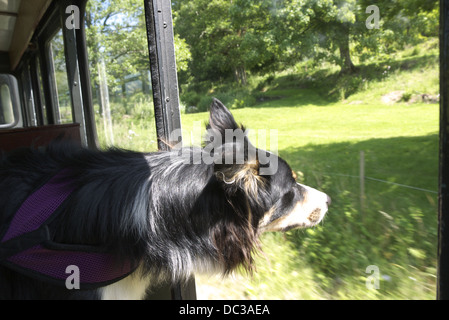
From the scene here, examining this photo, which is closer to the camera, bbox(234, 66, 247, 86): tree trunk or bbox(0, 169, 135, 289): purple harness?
bbox(0, 169, 135, 289): purple harness

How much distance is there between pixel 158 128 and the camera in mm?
2195

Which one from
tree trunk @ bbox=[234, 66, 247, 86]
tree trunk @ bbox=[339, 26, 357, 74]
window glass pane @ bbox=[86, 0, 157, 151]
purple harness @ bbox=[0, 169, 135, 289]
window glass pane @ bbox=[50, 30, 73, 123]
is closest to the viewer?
purple harness @ bbox=[0, 169, 135, 289]

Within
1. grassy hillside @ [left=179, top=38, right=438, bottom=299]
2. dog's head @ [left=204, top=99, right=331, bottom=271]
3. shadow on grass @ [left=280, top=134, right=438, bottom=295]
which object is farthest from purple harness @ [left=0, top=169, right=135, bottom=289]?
shadow on grass @ [left=280, top=134, right=438, bottom=295]

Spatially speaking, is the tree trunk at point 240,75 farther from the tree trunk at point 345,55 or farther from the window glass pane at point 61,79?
the window glass pane at point 61,79

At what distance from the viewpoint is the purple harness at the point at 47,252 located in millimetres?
1359

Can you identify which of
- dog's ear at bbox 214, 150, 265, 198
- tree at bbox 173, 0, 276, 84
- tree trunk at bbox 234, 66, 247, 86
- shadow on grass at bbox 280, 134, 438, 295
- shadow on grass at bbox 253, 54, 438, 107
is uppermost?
tree at bbox 173, 0, 276, 84

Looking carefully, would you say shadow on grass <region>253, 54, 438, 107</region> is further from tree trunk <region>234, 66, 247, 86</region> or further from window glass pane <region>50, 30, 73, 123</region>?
window glass pane <region>50, 30, 73, 123</region>

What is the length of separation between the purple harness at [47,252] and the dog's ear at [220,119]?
2.69ft

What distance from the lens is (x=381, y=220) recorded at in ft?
10.6

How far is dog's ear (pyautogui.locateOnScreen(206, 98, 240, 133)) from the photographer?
1900mm

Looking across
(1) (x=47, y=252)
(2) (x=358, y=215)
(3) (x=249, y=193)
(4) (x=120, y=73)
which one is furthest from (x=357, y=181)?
(1) (x=47, y=252)

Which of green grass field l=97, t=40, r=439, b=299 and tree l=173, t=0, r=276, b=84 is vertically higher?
tree l=173, t=0, r=276, b=84

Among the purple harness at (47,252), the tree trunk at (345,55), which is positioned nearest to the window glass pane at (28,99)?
the tree trunk at (345,55)

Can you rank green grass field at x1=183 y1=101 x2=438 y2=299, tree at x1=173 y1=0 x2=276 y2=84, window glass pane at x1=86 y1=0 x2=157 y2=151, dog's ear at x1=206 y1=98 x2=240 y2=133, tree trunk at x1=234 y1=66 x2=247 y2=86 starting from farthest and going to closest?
tree trunk at x1=234 y1=66 x2=247 y2=86 → tree at x1=173 y1=0 x2=276 y2=84 → window glass pane at x1=86 y1=0 x2=157 y2=151 → green grass field at x1=183 y1=101 x2=438 y2=299 → dog's ear at x1=206 y1=98 x2=240 y2=133
